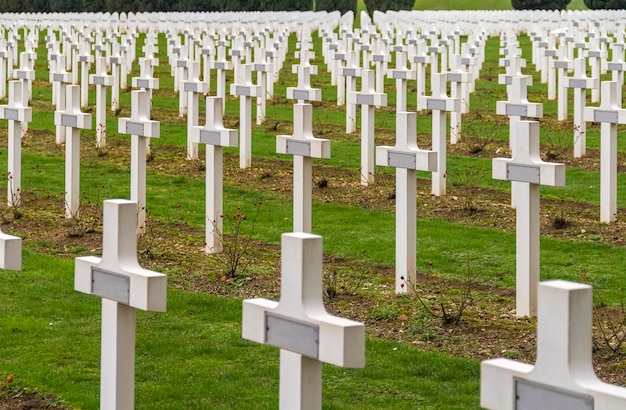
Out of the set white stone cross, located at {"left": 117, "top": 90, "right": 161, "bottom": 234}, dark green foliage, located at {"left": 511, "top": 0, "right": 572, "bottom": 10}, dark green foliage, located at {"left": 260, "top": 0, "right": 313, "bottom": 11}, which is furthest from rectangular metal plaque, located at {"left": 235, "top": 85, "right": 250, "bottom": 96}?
dark green foliage, located at {"left": 511, "top": 0, "right": 572, "bottom": 10}

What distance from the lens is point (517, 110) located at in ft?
39.2

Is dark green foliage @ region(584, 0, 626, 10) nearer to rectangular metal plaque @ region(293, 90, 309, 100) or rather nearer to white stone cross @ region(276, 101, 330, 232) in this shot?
rectangular metal plaque @ region(293, 90, 309, 100)

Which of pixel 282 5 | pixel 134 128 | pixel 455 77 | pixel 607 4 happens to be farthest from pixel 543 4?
pixel 134 128

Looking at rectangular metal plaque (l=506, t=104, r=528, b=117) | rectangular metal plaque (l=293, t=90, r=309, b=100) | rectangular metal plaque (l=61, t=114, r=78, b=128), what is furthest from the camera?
rectangular metal plaque (l=293, t=90, r=309, b=100)


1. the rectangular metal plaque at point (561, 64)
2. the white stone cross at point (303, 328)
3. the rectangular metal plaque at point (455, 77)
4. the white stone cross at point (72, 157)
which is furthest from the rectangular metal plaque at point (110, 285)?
the rectangular metal plaque at point (561, 64)

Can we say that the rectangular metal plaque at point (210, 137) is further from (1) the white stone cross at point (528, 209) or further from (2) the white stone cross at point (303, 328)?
(2) the white stone cross at point (303, 328)

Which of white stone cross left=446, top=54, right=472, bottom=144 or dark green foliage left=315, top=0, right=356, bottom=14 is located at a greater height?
dark green foliage left=315, top=0, right=356, bottom=14

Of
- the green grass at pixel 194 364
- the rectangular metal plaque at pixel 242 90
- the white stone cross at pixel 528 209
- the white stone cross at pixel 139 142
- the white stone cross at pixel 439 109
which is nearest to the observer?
the green grass at pixel 194 364

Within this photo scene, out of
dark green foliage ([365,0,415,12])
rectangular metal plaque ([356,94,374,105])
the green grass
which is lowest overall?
the green grass

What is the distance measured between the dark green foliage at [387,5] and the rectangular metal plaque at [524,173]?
1783 inches

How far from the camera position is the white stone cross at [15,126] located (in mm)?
12156

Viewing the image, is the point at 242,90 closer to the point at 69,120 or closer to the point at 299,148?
the point at 69,120

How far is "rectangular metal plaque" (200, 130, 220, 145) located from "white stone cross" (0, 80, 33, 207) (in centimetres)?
185

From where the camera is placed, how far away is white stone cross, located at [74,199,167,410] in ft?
17.7
